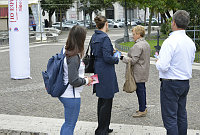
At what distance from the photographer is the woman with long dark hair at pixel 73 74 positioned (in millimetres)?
3633

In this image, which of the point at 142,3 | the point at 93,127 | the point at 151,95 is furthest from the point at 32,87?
the point at 142,3

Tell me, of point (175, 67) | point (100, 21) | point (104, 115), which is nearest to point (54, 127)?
point (104, 115)

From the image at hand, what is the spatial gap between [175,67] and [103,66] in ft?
3.75

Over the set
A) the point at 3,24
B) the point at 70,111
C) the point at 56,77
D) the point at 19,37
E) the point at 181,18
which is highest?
the point at 3,24

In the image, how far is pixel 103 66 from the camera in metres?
4.67

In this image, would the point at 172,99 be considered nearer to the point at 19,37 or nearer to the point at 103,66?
the point at 103,66

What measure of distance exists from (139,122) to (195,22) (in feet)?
35.8

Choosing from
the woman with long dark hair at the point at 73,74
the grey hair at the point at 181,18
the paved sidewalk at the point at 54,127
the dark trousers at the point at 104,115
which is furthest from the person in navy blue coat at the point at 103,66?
the grey hair at the point at 181,18

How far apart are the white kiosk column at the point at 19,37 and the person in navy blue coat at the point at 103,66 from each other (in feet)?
18.5

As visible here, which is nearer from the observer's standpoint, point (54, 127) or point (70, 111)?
A: point (70, 111)

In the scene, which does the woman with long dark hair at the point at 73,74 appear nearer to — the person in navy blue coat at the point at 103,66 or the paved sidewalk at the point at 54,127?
the person in navy blue coat at the point at 103,66

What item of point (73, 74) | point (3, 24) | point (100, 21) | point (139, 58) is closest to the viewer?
point (73, 74)

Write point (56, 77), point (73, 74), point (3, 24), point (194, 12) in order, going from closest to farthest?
point (73, 74) < point (56, 77) < point (194, 12) < point (3, 24)

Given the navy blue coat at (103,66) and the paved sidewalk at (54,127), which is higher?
the navy blue coat at (103,66)
